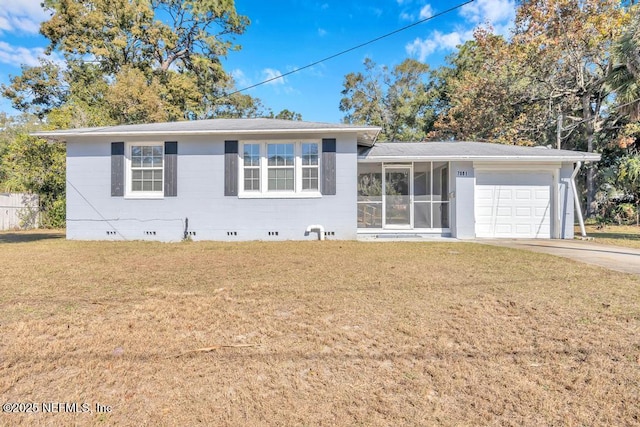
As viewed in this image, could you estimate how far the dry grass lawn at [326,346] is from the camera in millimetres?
2105

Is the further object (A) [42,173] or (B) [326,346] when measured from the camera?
(A) [42,173]

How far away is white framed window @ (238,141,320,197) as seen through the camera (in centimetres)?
989

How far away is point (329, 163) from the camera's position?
9.74 meters

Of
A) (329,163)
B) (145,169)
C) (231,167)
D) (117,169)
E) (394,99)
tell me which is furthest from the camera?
(394,99)

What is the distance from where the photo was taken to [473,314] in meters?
3.64

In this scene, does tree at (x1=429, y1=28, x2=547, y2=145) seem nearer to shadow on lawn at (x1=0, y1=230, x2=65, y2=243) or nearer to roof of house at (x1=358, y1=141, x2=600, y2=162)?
roof of house at (x1=358, y1=141, x2=600, y2=162)

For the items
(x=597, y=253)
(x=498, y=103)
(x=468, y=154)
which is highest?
(x=498, y=103)

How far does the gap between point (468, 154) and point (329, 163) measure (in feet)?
13.9

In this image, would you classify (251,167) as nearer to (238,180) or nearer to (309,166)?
(238,180)

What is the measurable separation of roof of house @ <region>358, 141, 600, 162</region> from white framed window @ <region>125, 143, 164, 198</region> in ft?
19.9

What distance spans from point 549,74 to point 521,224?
1175 cm

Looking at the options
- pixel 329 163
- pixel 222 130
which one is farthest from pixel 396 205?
pixel 222 130

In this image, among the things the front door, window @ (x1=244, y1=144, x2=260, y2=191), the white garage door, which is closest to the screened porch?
the front door

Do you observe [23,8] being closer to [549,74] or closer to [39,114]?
[39,114]
